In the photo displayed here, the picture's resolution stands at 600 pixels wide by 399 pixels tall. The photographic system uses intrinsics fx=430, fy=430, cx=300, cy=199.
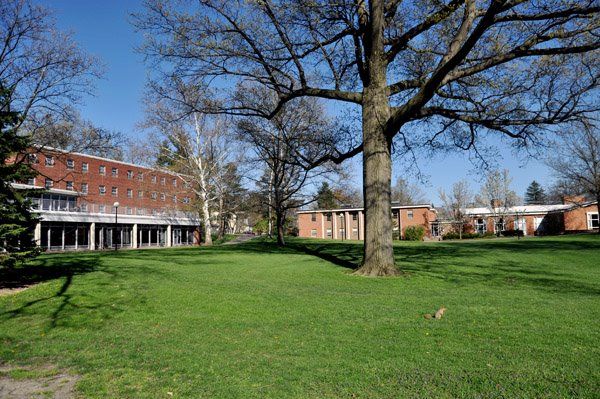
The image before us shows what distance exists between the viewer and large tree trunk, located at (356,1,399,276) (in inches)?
484

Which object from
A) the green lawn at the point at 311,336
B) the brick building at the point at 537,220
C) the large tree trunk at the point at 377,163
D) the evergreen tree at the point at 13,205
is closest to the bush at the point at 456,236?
the brick building at the point at 537,220

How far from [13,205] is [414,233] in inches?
1735

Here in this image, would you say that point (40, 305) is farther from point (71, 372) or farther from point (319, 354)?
point (319, 354)

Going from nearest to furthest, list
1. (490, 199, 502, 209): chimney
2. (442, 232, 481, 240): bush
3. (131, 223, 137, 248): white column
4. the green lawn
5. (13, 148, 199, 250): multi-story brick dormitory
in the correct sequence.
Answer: the green lawn, (13, 148, 199, 250): multi-story brick dormitory, (131, 223, 137, 248): white column, (442, 232, 481, 240): bush, (490, 199, 502, 209): chimney

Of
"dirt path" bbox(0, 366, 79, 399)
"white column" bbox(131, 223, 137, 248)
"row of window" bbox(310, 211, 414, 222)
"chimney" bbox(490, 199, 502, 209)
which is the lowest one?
"dirt path" bbox(0, 366, 79, 399)

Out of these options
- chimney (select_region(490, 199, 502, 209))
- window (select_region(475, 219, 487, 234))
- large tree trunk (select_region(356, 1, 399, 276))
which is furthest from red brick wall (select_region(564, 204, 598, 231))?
large tree trunk (select_region(356, 1, 399, 276))

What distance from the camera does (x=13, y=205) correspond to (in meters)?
10.7

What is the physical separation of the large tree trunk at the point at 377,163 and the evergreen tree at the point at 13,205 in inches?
347

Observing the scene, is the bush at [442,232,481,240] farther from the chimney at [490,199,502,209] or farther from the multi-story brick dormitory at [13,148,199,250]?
the multi-story brick dormitory at [13,148,199,250]

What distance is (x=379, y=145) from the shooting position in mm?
12531

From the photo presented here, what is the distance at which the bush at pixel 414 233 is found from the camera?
4935cm

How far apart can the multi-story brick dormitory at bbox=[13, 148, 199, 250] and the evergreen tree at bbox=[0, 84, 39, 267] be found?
27.4m

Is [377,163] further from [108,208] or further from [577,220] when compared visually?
[577,220]

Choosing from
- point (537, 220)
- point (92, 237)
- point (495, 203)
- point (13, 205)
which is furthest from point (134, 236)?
point (537, 220)
